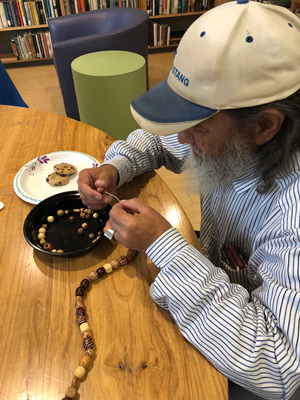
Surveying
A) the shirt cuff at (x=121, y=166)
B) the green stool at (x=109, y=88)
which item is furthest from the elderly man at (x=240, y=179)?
the green stool at (x=109, y=88)

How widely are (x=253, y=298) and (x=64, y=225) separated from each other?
55cm

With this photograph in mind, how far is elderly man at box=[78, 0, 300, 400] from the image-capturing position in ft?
1.94

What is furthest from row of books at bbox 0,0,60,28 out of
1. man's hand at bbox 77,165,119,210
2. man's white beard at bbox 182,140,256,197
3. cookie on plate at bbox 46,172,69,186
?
man's white beard at bbox 182,140,256,197

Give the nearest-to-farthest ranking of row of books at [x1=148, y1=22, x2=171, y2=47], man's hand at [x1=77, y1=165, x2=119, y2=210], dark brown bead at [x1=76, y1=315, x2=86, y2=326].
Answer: dark brown bead at [x1=76, y1=315, x2=86, y2=326]
man's hand at [x1=77, y1=165, x2=119, y2=210]
row of books at [x1=148, y1=22, x2=171, y2=47]

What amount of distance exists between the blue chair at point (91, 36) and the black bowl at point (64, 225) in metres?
1.96

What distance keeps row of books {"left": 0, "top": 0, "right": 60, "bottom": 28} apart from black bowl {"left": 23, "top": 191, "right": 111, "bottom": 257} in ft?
12.3

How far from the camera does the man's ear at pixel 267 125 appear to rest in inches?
25.2

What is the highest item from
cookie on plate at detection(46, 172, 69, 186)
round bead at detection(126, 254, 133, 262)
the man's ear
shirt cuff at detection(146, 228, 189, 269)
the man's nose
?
the man's ear

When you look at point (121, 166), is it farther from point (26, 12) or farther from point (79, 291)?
point (26, 12)

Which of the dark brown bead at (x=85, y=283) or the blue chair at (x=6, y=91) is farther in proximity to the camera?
the blue chair at (x=6, y=91)

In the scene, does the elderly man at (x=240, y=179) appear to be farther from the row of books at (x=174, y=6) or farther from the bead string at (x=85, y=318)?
the row of books at (x=174, y=6)

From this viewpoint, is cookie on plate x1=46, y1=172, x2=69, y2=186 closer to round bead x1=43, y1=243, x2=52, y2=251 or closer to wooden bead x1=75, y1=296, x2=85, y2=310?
round bead x1=43, y1=243, x2=52, y2=251

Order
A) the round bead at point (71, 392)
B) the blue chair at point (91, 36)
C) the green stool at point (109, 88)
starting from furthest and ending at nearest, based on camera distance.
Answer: the blue chair at point (91, 36)
the green stool at point (109, 88)
the round bead at point (71, 392)

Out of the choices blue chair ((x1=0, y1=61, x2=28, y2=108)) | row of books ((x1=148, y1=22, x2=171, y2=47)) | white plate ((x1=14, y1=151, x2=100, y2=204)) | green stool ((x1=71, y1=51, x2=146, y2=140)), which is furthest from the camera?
row of books ((x1=148, y1=22, x2=171, y2=47))
